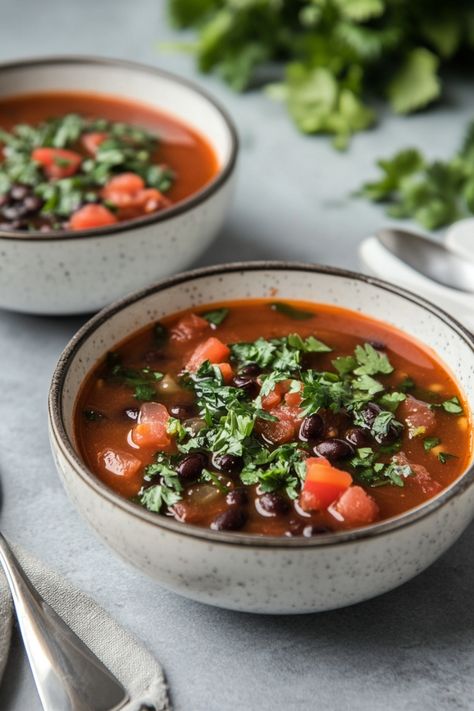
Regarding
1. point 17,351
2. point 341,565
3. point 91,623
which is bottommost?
point 17,351

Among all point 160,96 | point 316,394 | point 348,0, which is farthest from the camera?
point 348,0

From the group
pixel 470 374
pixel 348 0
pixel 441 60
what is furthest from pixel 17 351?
pixel 441 60

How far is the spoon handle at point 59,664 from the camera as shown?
302cm

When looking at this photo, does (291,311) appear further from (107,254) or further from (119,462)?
(119,462)

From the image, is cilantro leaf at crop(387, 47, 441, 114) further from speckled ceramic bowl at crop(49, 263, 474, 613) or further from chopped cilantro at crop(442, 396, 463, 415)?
speckled ceramic bowl at crop(49, 263, 474, 613)

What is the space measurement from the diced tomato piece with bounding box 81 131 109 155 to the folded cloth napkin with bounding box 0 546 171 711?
273cm

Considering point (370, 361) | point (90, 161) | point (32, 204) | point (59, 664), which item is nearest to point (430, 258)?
point (370, 361)

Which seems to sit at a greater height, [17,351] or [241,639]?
[241,639]

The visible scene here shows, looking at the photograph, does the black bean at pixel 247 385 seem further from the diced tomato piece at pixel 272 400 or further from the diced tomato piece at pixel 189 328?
the diced tomato piece at pixel 189 328

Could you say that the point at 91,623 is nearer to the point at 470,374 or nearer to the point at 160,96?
the point at 470,374

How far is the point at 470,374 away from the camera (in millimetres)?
3852

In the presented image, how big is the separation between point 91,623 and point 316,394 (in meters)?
1.12

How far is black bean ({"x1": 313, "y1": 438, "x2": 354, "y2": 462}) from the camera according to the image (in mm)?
3445

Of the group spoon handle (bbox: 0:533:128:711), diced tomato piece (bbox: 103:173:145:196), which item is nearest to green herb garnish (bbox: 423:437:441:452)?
spoon handle (bbox: 0:533:128:711)
